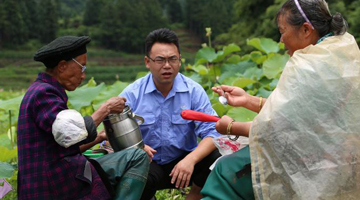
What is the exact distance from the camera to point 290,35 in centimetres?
222

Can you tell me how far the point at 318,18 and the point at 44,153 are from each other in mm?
1525

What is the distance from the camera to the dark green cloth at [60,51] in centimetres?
222

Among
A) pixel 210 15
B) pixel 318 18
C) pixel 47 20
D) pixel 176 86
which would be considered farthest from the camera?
pixel 47 20

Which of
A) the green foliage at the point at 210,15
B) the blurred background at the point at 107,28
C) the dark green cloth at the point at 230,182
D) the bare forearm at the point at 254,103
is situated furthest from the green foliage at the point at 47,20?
the dark green cloth at the point at 230,182

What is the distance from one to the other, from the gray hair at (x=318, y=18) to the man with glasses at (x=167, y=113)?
0.95 meters

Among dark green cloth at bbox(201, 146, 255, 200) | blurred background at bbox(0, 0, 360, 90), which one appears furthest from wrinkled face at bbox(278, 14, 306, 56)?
blurred background at bbox(0, 0, 360, 90)

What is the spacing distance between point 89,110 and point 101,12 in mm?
39675

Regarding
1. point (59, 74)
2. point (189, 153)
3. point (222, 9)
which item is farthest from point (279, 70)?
point (222, 9)

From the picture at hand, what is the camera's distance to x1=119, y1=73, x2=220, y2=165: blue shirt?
2936 mm

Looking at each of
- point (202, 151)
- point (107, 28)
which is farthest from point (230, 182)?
point (107, 28)

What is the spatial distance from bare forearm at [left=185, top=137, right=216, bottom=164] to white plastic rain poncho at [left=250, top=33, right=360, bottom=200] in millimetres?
704

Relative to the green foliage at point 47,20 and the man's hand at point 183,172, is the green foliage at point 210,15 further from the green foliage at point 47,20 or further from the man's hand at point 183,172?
the man's hand at point 183,172

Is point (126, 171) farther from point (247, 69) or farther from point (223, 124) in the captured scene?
point (247, 69)

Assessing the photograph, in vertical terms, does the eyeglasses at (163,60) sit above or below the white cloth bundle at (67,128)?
above
